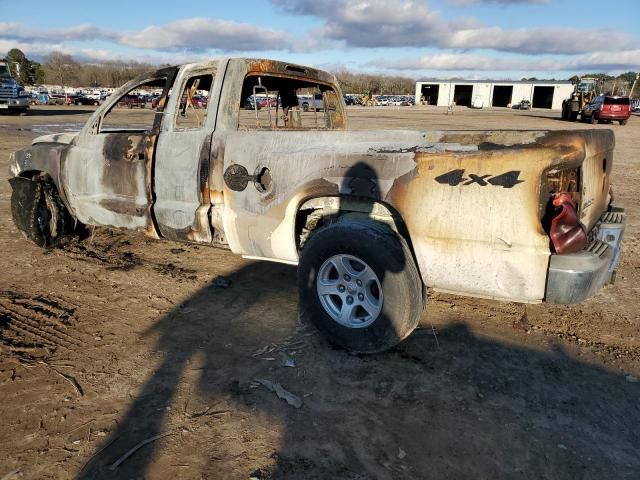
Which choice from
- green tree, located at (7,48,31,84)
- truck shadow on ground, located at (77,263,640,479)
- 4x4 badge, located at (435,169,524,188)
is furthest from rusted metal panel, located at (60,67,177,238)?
green tree, located at (7,48,31,84)

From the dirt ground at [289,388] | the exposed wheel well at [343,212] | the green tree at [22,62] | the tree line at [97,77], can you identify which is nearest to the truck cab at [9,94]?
the dirt ground at [289,388]

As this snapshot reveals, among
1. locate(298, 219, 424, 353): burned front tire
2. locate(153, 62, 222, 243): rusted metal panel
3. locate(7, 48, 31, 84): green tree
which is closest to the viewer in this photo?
locate(298, 219, 424, 353): burned front tire

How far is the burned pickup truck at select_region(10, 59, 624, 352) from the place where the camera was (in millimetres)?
2729

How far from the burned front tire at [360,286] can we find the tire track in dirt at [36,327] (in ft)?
5.56

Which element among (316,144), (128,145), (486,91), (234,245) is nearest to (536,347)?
(316,144)

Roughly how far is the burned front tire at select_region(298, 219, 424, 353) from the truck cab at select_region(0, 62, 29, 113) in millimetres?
30807

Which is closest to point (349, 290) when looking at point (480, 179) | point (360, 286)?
point (360, 286)

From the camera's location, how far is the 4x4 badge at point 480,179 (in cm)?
271

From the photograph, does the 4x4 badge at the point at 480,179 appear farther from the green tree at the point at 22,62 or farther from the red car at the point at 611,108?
the green tree at the point at 22,62

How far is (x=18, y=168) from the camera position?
541cm

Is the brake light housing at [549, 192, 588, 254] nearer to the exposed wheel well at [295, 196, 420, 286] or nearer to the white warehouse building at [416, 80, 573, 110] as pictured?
the exposed wheel well at [295, 196, 420, 286]

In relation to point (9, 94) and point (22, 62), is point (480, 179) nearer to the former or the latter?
point (9, 94)

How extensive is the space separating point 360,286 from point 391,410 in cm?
83

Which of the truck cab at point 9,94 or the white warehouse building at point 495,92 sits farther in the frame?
the white warehouse building at point 495,92
